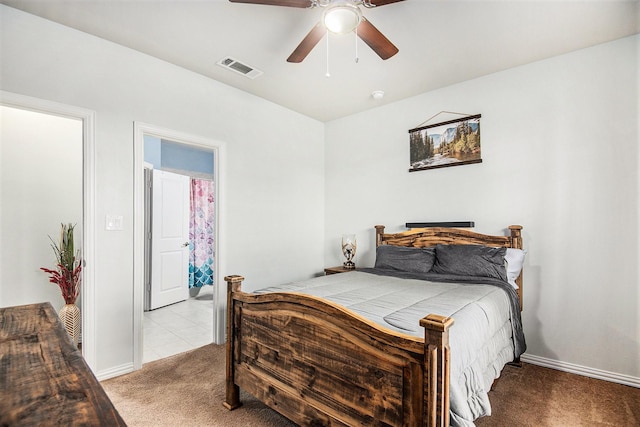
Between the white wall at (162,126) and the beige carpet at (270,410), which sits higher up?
the white wall at (162,126)

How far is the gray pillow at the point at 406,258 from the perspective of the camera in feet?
10.2

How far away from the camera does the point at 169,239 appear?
4.71 m

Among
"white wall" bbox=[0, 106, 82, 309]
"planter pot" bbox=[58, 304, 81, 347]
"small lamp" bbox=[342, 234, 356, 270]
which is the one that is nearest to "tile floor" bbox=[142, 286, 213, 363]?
"planter pot" bbox=[58, 304, 81, 347]

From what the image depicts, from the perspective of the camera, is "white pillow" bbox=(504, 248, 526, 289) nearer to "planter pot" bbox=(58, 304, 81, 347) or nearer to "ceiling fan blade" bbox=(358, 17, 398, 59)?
"ceiling fan blade" bbox=(358, 17, 398, 59)

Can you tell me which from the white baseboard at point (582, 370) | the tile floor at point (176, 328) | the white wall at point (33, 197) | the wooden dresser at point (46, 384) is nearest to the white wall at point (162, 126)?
the white wall at point (33, 197)

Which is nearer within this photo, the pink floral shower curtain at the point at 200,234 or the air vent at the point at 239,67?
the air vent at the point at 239,67

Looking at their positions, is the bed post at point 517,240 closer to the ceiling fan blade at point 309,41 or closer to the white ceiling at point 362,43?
the white ceiling at point 362,43

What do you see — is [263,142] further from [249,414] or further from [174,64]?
[249,414]

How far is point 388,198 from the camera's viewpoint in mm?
3922

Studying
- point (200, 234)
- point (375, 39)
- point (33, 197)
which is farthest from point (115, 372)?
point (375, 39)

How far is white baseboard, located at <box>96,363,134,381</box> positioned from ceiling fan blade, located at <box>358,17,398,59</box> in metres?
3.06

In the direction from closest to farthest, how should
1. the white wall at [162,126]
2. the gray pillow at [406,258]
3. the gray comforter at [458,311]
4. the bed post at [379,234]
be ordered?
1. the gray comforter at [458,311]
2. the white wall at [162,126]
3. the gray pillow at [406,258]
4. the bed post at [379,234]

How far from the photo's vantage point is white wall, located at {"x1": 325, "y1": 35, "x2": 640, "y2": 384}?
8.27 feet

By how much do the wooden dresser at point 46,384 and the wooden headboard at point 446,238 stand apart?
309 centimetres
